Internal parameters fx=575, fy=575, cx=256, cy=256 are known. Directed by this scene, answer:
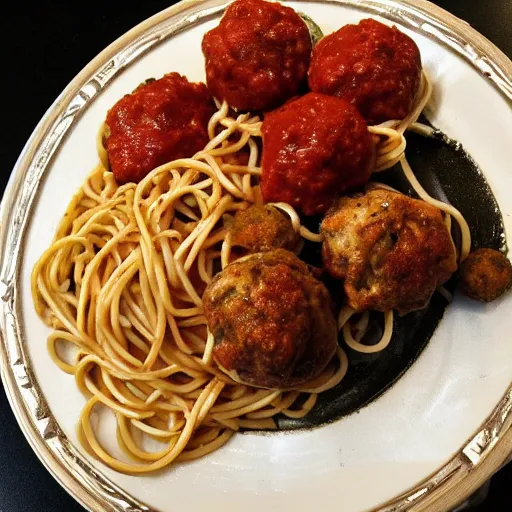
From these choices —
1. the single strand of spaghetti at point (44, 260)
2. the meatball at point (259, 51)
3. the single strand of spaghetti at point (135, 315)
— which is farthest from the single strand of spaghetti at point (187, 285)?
the meatball at point (259, 51)

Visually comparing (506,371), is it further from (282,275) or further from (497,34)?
(497,34)

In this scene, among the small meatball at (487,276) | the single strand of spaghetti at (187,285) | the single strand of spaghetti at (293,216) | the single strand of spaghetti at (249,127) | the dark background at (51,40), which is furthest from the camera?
the dark background at (51,40)

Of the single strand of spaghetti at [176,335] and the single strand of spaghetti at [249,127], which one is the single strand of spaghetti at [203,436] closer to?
the single strand of spaghetti at [176,335]

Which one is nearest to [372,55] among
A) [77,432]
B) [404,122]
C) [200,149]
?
[404,122]

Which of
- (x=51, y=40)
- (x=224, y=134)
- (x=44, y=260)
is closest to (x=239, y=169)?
(x=224, y=134)

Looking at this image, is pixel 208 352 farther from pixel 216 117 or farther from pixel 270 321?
pixel 216 117

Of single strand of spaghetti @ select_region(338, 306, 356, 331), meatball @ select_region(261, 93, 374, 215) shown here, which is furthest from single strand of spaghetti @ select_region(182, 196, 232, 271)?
single strand of spaghetti @ select_region(338, 306, 356, 331)

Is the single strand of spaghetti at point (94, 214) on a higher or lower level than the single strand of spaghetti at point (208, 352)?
higher
